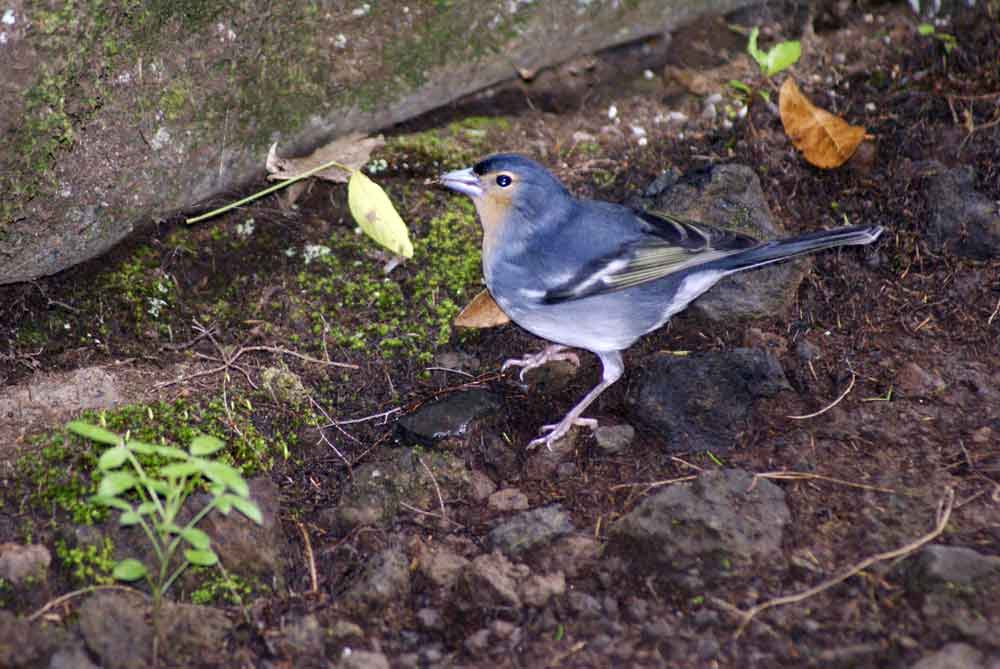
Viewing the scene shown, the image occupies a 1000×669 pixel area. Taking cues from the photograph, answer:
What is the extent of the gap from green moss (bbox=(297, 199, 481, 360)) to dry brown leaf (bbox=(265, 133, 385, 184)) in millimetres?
297

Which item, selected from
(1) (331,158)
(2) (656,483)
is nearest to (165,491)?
(2) (656,483)

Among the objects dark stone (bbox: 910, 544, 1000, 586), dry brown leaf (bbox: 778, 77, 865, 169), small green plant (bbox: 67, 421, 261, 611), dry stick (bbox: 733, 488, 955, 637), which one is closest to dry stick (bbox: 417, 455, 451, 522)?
small green plant (bbox: 67, 421, 261, 611)

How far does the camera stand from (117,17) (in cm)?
394

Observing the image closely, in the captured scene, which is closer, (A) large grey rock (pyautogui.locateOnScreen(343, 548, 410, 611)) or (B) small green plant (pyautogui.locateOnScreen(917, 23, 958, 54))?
(A) large grey rock (pyautogui.locateOnScreen(343, 548, 410, 611))

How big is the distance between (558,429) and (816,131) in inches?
87.0

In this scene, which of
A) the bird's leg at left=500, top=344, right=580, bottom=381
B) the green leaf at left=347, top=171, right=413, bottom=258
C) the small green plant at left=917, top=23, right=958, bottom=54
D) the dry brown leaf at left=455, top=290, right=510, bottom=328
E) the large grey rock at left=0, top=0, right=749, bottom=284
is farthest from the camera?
the small green plant at left=917, top=23, right=958, bottom=54

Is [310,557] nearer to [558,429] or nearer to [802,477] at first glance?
[558,429]

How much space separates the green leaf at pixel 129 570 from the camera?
300cm

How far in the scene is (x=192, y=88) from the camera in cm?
429

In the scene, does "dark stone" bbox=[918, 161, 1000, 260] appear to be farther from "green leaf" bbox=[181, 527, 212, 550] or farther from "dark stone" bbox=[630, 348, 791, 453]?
"green leaf" bbox=[181, 527, 212, 550]

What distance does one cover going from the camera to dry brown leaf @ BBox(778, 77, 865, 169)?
5.00 m

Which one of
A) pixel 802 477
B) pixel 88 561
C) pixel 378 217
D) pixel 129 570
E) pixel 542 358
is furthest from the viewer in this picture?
pixel 542 358

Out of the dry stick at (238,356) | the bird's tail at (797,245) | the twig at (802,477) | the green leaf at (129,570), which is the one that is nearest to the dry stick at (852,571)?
the twig at (802,477)

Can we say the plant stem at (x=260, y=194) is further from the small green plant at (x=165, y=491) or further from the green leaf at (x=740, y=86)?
the green leaf at (x=740, y=86)
